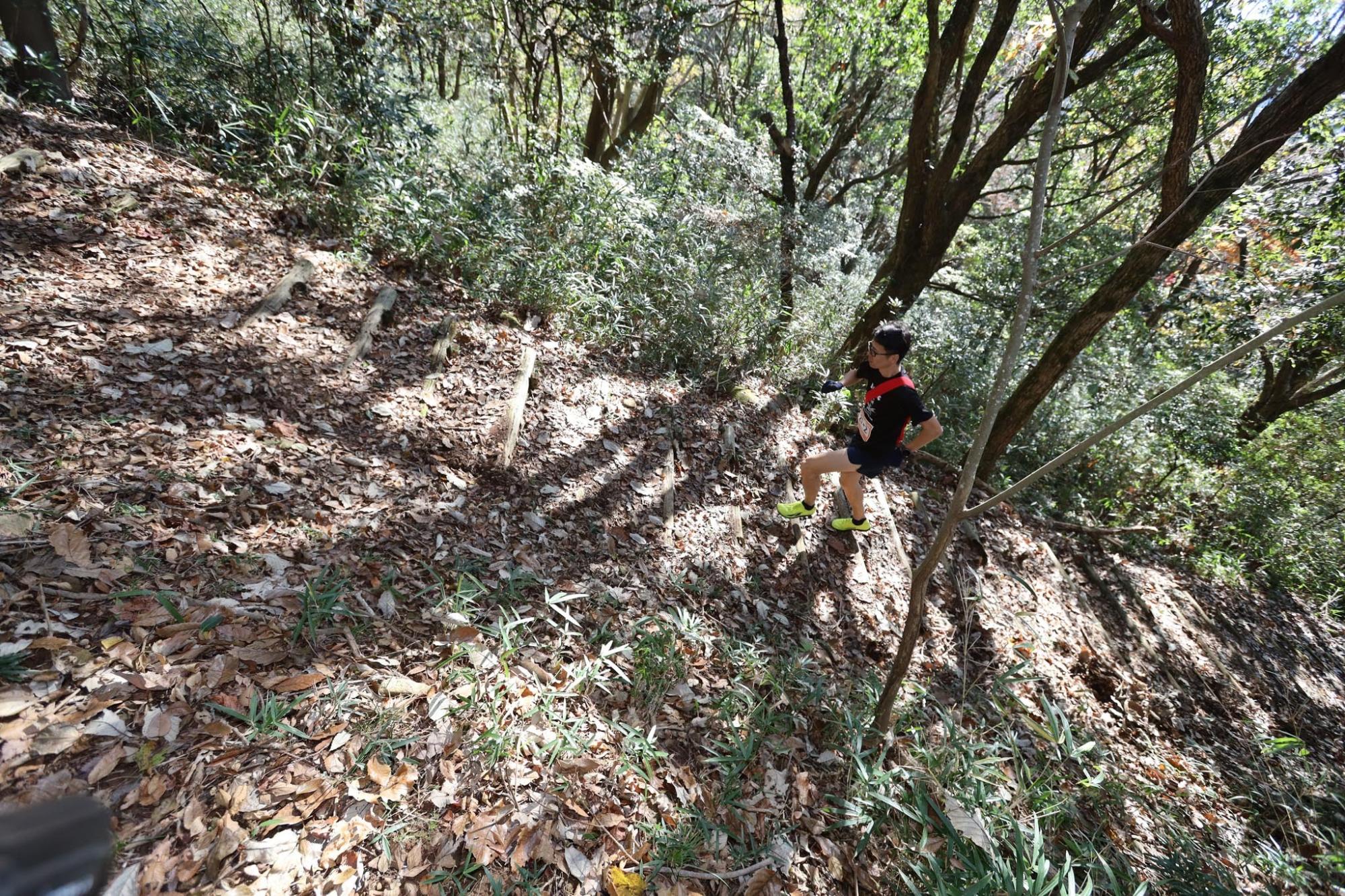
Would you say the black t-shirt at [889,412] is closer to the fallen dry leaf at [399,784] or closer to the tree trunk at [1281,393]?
the fallen dry leaf at [399,784]

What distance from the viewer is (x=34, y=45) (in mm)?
4691

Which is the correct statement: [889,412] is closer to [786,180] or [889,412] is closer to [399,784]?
[399,784]

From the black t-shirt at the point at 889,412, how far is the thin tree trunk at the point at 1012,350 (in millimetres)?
982

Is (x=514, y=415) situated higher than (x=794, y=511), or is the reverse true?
(x=514, y=415)

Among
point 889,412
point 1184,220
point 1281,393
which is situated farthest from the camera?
point 1281,393

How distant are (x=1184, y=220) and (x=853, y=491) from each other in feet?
12.8

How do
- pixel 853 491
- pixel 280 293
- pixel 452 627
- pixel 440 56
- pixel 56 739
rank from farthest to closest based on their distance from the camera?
pixel 440 56 → pixel 853 491 → pixel 280 293 → pixel 452 627 → pixel 56 739

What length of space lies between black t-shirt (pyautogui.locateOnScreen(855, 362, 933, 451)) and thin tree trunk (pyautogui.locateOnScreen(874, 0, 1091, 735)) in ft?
3.22

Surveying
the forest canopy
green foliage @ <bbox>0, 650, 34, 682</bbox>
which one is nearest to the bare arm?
the forest canopy

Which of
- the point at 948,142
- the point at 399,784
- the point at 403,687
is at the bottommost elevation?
the point at 399,784

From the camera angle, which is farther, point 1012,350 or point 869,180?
point 869,180

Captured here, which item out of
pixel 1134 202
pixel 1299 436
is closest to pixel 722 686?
pixel 1299 436

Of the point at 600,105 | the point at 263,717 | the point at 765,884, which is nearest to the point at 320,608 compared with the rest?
the point at 263,717

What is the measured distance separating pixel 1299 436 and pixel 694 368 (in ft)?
34.2
